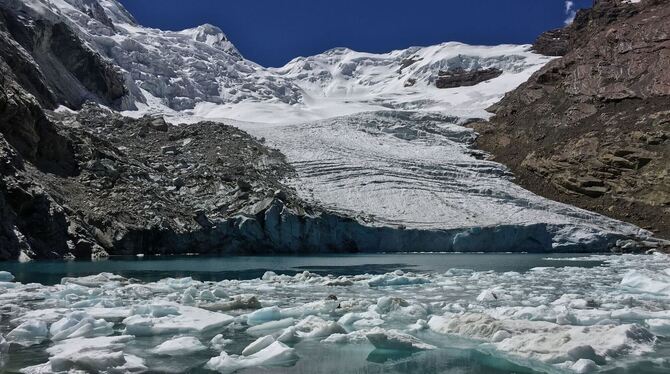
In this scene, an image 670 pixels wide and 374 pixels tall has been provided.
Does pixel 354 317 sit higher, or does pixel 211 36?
pixel 211 36

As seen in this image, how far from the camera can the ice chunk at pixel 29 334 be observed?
6.62 m

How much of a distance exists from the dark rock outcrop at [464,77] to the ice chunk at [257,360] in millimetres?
92342

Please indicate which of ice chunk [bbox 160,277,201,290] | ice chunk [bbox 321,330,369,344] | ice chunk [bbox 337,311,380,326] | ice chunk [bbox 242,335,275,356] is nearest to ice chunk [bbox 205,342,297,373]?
ice chunk [bbox 242,335,275,356]

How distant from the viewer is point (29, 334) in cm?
679

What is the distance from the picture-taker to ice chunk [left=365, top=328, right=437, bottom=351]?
642 centimetres

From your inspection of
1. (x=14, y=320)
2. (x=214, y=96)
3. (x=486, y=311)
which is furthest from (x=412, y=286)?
(x=214, y=96)

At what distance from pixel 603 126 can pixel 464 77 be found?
53.9 m

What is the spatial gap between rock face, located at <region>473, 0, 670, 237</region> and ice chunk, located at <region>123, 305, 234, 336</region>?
114 ft

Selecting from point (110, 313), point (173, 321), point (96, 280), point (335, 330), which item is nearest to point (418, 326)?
point (335, 330)

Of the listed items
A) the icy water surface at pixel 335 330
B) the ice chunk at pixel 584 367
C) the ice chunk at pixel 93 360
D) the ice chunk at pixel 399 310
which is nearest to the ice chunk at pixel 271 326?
the icy water surface at pixel 335 330

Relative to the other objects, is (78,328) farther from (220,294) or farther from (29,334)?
(220,294)

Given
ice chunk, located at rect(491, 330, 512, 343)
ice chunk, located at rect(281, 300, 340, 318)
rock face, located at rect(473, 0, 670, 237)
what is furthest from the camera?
rock face, located at rect(473, 0, 670, 237)

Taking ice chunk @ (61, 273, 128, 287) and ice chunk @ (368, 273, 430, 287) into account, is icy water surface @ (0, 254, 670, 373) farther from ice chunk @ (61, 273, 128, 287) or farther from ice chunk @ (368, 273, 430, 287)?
ice chunk @ (368, 273, 430, 287)

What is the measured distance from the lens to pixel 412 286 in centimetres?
1335
